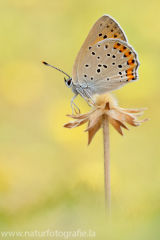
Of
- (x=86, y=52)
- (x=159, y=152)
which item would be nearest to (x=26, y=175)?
(x=159, y=152)

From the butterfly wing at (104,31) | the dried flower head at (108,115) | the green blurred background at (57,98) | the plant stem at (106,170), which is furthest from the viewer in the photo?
the green blurred background at (57,98)

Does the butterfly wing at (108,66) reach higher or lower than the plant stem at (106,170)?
higher

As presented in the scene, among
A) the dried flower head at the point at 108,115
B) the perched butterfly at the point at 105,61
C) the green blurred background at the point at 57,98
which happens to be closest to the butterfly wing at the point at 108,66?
the perched butterfly at the point at 105,61

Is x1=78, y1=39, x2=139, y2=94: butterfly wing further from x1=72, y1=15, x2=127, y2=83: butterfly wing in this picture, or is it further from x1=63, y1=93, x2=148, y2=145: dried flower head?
x1=63, y1=93, x2=148, y2=145: dried flower head

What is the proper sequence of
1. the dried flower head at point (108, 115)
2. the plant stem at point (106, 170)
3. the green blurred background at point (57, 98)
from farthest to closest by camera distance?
the green blurred background at point (57, 98)
the dried flower head at point (108, 115)
the plant stem at point (106, 170)

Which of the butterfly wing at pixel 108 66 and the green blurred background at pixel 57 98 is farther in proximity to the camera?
the green blurred background at pixel 57 98

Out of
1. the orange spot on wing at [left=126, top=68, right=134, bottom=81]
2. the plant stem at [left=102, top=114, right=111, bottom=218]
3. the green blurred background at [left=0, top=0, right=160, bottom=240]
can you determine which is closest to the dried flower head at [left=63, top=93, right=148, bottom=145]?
the plant stem at [left=102, top=114, right=111, bottom=218]

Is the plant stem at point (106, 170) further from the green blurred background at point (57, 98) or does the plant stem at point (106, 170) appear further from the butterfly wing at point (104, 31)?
the green blurred background at point (57, 98)

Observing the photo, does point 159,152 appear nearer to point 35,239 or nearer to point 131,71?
point 131,71

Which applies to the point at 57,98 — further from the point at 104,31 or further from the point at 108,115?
the point at 108,115
